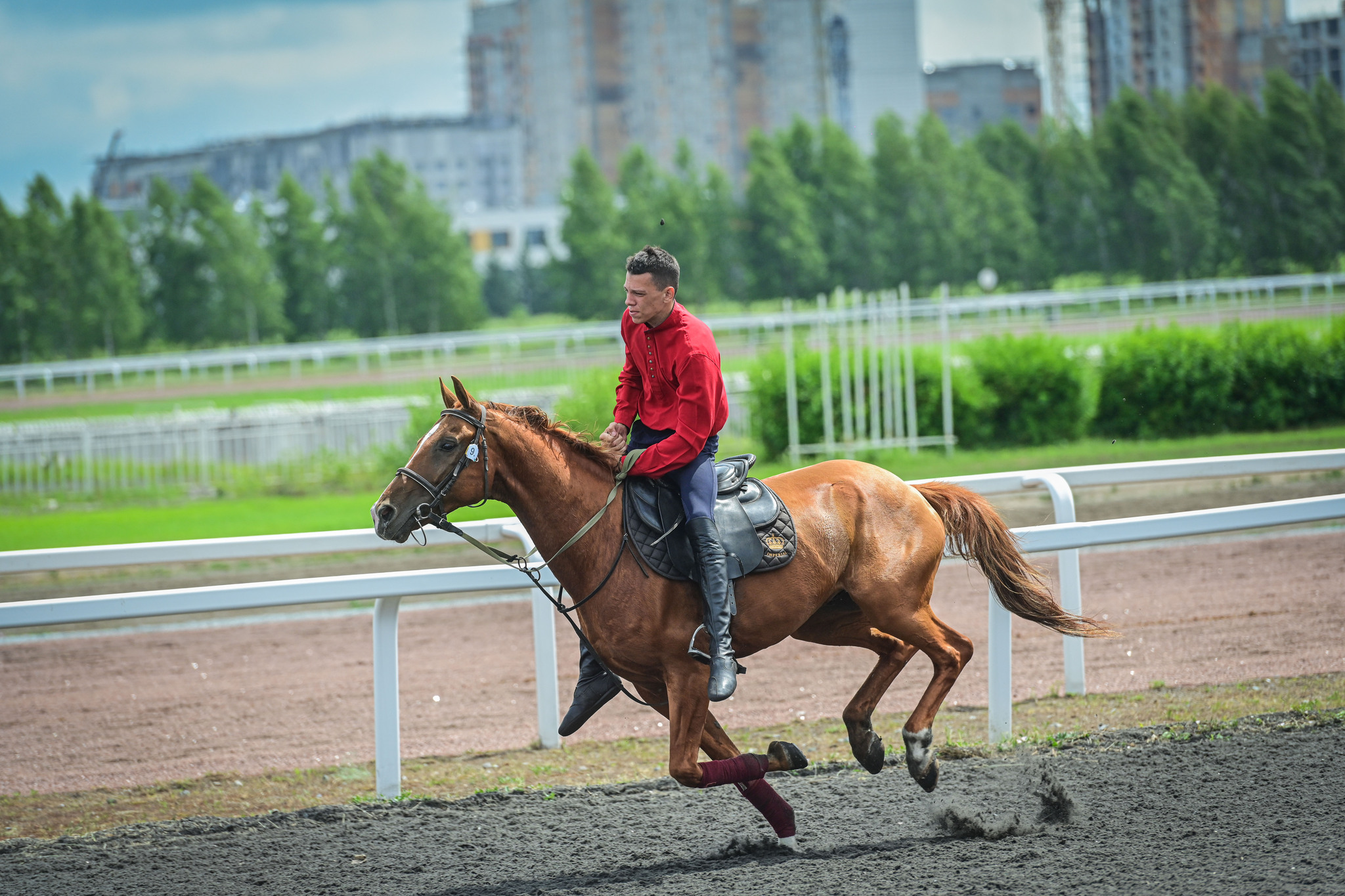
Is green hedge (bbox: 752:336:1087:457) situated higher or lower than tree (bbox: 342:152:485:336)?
lower

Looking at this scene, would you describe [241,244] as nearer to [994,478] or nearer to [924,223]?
[924,223]

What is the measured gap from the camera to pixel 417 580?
5188 mm

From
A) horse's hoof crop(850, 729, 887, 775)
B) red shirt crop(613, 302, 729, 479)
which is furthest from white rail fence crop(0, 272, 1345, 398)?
red shirt crop(613, 302, 729, 479)

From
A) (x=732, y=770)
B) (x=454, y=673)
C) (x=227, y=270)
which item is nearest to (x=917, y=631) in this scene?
(x=732, y=770)

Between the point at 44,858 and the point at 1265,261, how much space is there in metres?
29.0

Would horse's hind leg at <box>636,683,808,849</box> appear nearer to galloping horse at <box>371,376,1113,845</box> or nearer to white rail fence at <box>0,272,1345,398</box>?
galloping horse at <box>371,376,1113,845</box>

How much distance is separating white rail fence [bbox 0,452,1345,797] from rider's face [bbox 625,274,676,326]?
5.44 feet

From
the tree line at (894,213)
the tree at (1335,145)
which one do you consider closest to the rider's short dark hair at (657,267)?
the tree at (1335,145)

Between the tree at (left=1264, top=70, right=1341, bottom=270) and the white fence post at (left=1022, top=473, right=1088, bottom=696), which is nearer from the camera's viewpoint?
the white fence post at (left=1022, top=473, right=1088, bottom=696)

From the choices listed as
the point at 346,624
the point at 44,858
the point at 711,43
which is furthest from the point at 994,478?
the point at 711,43

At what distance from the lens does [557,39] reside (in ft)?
362

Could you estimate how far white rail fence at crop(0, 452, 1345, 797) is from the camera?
4902mm

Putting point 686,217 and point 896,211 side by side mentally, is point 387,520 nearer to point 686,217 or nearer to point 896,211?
point 686,217

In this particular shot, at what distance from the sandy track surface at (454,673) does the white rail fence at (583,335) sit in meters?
14.9
